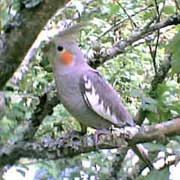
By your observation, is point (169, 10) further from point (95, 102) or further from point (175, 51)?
point (175, 51)

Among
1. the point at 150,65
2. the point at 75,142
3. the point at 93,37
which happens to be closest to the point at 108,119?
the point at 75,142

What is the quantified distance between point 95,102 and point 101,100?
3 centimetres

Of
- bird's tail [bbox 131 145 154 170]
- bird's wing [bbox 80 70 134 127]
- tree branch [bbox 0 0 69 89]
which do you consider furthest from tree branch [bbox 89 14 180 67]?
tree branch [bbox 0 0 69 89]

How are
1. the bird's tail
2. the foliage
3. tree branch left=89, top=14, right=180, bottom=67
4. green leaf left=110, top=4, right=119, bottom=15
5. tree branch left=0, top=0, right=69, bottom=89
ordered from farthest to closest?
1. green leaf left=110, top=4, right=119, bottom=15
2. tree branch left=89, top=14, right=180, bottom=67
3. the bird's tail
4. the foliage
5. tree branch left=0, top=0, right=69, bottom=89

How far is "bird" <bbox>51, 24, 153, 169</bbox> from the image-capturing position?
5.24 feet

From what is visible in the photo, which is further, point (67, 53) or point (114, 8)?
point (114, 8)

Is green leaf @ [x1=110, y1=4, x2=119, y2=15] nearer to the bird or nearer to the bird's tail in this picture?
the bird

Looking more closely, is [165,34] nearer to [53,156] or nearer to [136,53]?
[136,53]

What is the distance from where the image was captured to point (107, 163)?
1.98 meters

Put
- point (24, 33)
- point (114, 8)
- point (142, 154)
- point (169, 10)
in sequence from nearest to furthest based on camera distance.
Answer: point (24, 33) → point (142, 154) → point (169, 10) → point (114, 8)

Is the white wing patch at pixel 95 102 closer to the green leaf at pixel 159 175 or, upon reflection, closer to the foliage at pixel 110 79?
the foliage at pixel 110 79

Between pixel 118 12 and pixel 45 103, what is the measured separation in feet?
2.10

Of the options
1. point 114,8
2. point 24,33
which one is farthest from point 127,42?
point 24,33

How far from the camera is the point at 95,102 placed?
5.41ft
